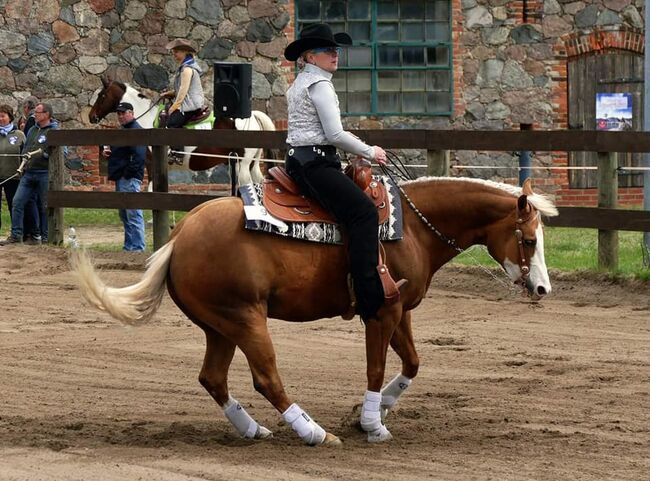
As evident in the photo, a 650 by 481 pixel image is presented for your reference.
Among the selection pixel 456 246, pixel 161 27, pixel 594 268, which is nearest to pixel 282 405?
pixel 456 246

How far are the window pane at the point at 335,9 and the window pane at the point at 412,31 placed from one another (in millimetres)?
1112

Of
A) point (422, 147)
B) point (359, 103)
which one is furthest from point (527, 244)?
point (359, 103)

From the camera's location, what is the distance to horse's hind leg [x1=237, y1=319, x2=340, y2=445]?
8.08m

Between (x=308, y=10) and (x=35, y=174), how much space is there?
24.1 ft

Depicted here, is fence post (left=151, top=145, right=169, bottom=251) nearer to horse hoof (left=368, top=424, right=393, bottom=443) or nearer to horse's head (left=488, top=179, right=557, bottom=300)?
horse's head (left=488, top=179, right=557, bottom=300)

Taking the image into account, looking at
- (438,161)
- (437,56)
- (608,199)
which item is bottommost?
(608,199)

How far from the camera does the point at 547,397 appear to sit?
9.48 metres

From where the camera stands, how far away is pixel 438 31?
2452 cm

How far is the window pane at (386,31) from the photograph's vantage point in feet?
80.2

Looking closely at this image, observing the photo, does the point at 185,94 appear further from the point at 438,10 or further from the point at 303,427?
the point at 303,427

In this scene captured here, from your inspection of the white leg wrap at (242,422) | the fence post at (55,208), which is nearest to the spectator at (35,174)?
the fence post at (55,208)

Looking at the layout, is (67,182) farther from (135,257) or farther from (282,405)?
(282,405)

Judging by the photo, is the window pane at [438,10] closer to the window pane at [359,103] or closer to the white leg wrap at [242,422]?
the window pane at [359,103]

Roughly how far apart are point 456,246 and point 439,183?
16.5 inches
